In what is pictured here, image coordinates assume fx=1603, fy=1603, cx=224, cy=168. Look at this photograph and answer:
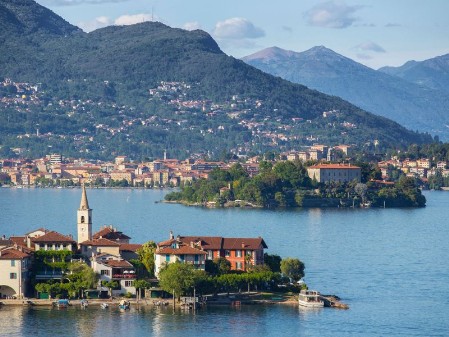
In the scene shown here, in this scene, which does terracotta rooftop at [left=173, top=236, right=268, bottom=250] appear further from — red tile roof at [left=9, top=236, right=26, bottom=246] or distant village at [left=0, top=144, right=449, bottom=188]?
distant village at [left=0, top=144, right=449, bottom=188]

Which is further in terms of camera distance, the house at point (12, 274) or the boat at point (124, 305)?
the house at point (12, 274)

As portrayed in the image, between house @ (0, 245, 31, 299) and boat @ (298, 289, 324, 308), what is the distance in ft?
19.4

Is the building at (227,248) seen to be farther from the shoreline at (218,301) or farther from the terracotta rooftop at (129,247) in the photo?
the shoreline at (218,301)

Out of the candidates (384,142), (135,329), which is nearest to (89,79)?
(384,142)

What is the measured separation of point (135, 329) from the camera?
31.3 m

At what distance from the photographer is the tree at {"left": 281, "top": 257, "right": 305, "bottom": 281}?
36.8 metres

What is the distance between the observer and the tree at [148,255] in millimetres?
35469

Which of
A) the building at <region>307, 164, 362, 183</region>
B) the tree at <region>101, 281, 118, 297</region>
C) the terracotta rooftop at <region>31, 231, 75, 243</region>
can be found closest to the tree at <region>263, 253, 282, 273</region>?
the tree at <region>101, 281, 118, 297</region>

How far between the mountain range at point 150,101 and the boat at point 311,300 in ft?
348

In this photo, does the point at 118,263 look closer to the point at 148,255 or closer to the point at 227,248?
the point at 148,255

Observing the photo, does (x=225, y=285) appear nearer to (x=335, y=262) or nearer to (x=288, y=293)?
(x=288, y=293)

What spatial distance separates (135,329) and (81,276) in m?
3.45

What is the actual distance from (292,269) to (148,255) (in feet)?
11.4

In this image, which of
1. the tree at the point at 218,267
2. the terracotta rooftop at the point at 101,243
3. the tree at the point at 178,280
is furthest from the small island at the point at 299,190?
the tree at the point at 178,280
